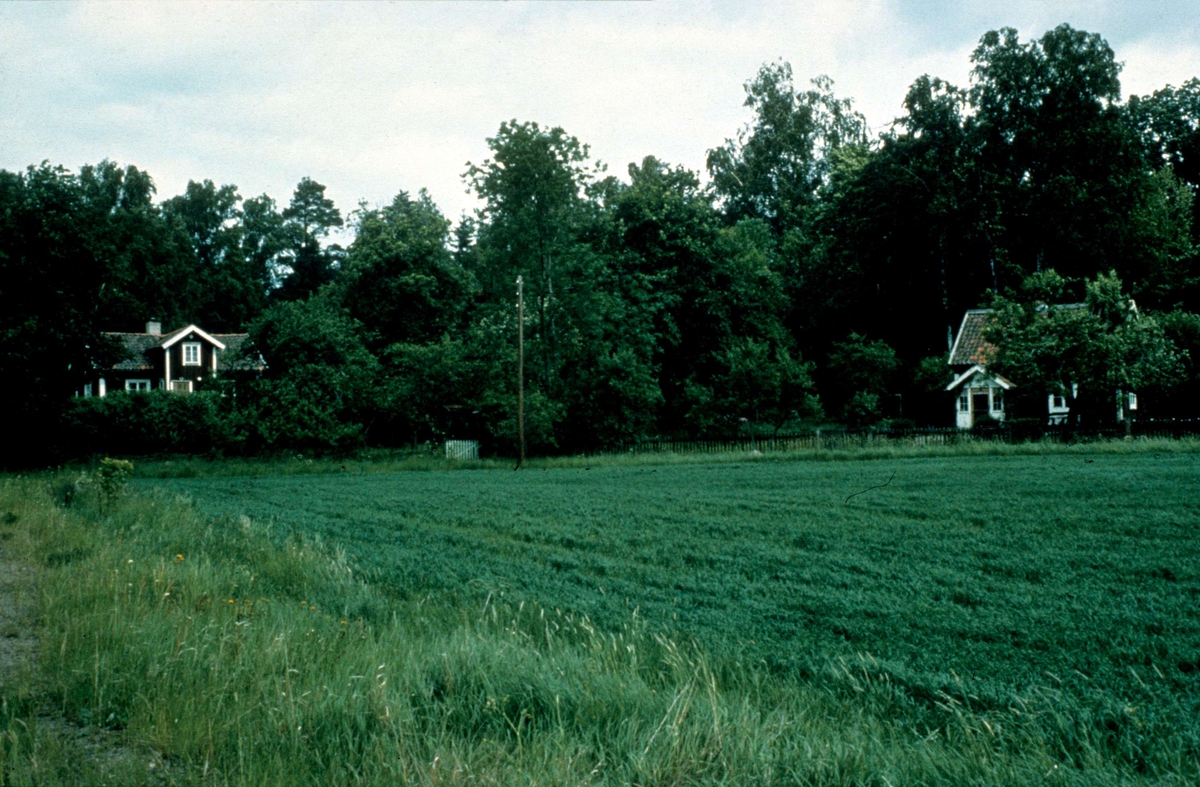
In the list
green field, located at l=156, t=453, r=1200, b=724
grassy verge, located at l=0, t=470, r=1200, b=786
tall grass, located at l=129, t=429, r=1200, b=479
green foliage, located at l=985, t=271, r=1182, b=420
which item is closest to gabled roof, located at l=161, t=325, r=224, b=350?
tall grass, located at l=129, t=429, r=1200, b=479

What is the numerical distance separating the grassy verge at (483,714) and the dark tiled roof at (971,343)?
44437 mm

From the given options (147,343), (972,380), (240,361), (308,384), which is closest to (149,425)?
(240,361)

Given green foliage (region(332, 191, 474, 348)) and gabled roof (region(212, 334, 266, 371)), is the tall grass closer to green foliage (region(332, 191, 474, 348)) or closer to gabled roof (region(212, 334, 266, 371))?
gabled roof (region(212, 334, 266, 371))

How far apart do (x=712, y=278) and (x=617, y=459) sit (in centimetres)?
1738

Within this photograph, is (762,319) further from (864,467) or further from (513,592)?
(513,592)

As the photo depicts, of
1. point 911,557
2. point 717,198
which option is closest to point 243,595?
point 911,557

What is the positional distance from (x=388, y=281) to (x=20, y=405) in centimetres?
2418

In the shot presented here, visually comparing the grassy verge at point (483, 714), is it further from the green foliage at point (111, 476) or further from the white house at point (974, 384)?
the white house at point (974, 384)

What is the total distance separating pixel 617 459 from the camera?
3606 centimetres

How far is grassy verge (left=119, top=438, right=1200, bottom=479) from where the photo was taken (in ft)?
96.4

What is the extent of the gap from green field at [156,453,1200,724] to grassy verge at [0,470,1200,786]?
1.67 ft

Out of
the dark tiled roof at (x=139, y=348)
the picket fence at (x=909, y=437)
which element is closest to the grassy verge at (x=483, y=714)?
the picket fence at (x=909, y=437)

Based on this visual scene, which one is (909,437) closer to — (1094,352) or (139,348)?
(1094,352)

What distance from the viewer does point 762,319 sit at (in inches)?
2055
